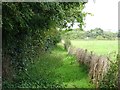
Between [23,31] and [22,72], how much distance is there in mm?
1911

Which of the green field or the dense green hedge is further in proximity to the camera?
the green field

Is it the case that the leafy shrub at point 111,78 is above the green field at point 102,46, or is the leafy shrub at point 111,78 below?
below

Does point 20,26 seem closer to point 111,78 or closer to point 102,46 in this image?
point 111,78

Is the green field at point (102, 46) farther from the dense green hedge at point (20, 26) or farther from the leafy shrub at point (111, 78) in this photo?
the dense green hedge at point (20, 26)

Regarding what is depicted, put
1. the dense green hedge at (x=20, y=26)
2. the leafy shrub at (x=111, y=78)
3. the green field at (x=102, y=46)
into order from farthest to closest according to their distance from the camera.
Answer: the green field at (x=102, y=46) → the leafy shrub at (x=111, y=78) → the dense green hedge at (x=20, y=26)

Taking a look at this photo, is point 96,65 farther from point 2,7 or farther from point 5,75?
point 2,7

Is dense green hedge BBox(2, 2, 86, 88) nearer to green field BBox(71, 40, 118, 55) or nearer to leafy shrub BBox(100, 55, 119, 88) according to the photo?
leafy shrub BBox(100, 55, 119, 88)

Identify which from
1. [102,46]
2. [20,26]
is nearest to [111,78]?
[20,26]

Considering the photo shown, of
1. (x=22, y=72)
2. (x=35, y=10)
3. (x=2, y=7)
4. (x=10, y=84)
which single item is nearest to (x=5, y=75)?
(x=10, y=84)

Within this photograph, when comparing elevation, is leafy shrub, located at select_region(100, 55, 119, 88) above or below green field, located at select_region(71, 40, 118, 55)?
below

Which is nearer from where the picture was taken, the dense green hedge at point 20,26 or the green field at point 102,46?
the dense green hedge at point 20,26

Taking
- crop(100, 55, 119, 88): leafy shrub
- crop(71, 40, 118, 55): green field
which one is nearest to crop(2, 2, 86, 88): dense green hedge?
crop(100, 55, 119, 88): leafy shrub

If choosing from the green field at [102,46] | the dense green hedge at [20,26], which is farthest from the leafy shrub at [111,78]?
the green field at [102,46]

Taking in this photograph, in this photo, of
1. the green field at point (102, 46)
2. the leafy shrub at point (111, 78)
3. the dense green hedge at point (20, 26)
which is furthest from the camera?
the green field at point (102, 46)
